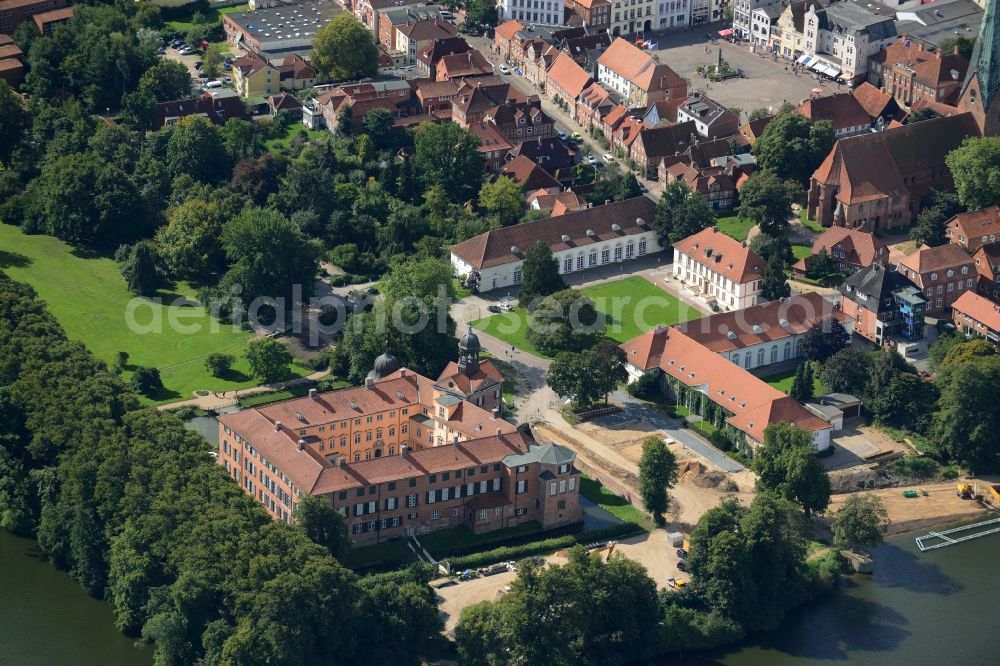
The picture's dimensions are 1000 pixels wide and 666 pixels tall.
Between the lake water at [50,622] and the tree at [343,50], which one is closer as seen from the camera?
the lake water at [50,622]

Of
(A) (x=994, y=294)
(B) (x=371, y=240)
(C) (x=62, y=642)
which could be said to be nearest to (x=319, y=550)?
(C) (x=62, y=642)

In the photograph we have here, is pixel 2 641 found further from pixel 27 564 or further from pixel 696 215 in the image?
pixel 696 215

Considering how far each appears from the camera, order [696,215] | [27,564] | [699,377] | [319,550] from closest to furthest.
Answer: [319,550] < [27,564] < [699,377] < [696,215]

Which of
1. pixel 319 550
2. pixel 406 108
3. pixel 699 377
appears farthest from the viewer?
pixel 406 108

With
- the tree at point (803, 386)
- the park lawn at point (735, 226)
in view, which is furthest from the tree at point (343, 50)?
the tree at point (803, 386)

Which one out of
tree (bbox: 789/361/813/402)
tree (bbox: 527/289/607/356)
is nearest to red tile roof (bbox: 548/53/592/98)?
tree (bbox: 527/289/607/356)

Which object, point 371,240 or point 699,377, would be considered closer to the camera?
point 699,377

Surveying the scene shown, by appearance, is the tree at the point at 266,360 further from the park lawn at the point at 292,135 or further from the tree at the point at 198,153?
the park lawn at the point at 292,135
